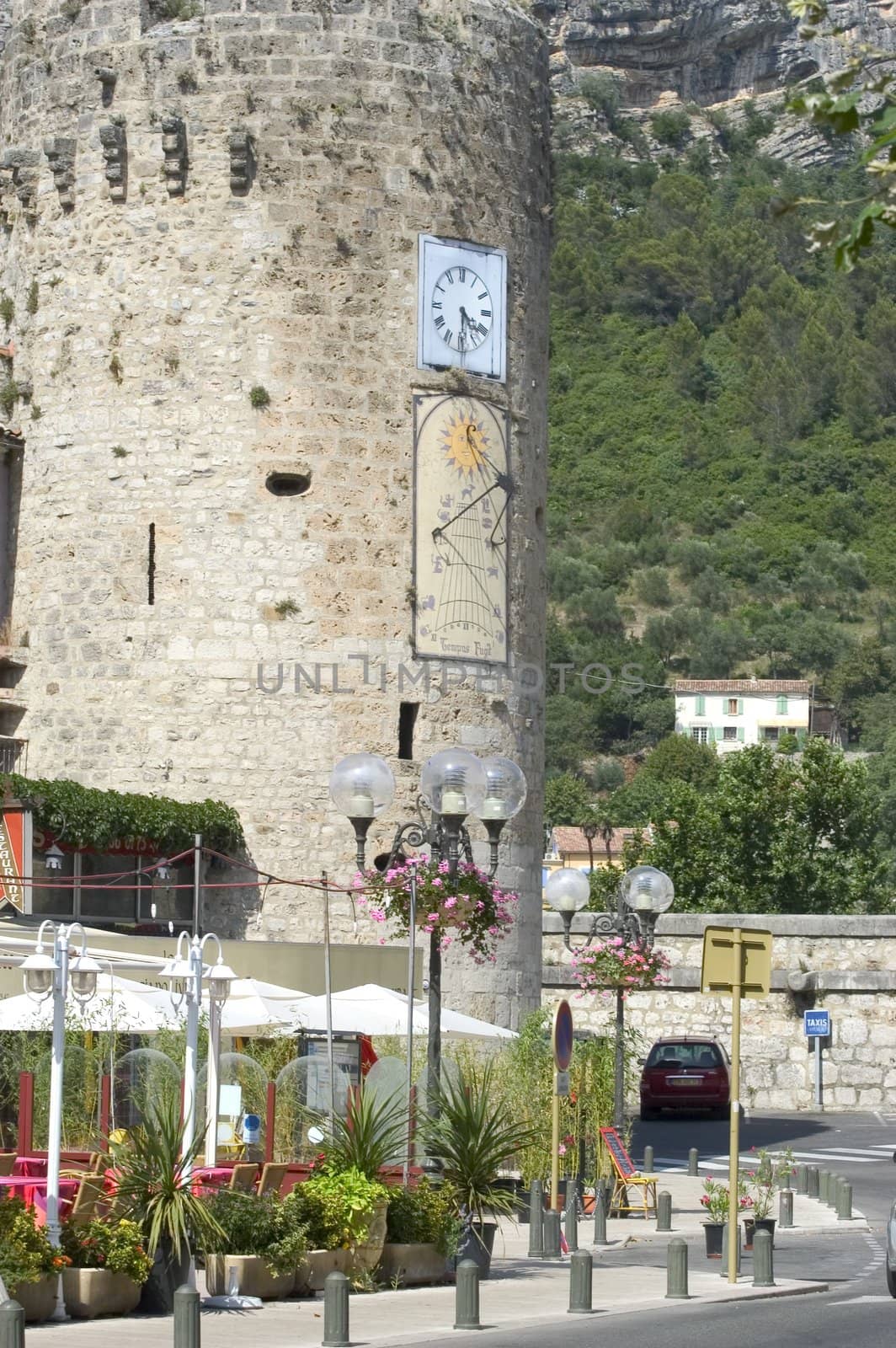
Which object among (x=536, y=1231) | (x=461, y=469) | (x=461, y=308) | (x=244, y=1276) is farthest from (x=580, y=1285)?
(x=461, y=308)

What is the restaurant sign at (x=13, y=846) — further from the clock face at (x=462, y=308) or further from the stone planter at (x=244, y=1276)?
the stone planter at (x=244, y=1276)

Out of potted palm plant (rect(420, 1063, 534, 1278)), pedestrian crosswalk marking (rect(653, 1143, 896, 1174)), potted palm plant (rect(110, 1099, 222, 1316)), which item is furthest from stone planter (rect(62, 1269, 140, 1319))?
pedestrian crosswalk marking (rect(653, 1143, 896, 1174))

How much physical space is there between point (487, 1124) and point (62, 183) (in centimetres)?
1437

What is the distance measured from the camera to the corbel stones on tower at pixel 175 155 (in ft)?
82.2

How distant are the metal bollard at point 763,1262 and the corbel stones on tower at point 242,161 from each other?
1400 cm

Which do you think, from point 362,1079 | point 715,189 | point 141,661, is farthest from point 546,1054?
point 715,189

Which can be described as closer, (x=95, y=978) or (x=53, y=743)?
(x=95, y=978)

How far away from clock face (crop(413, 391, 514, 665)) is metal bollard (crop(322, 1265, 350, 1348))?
13722 mm

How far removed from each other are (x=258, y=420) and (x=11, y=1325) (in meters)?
16.2

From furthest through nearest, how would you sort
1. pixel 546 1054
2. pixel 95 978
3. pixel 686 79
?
pixel 686 79
pixel 546 1054
pixel 95 978

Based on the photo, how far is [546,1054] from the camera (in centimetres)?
2247

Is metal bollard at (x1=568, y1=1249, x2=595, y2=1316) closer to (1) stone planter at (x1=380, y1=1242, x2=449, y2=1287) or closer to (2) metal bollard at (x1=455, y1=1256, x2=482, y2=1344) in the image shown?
(2) metal bollard at (x1=455, y1=1256, x2=482, y2=1344)

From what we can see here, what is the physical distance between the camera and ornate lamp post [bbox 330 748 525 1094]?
51.8 feet

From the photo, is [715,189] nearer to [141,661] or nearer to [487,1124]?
[141,661]
